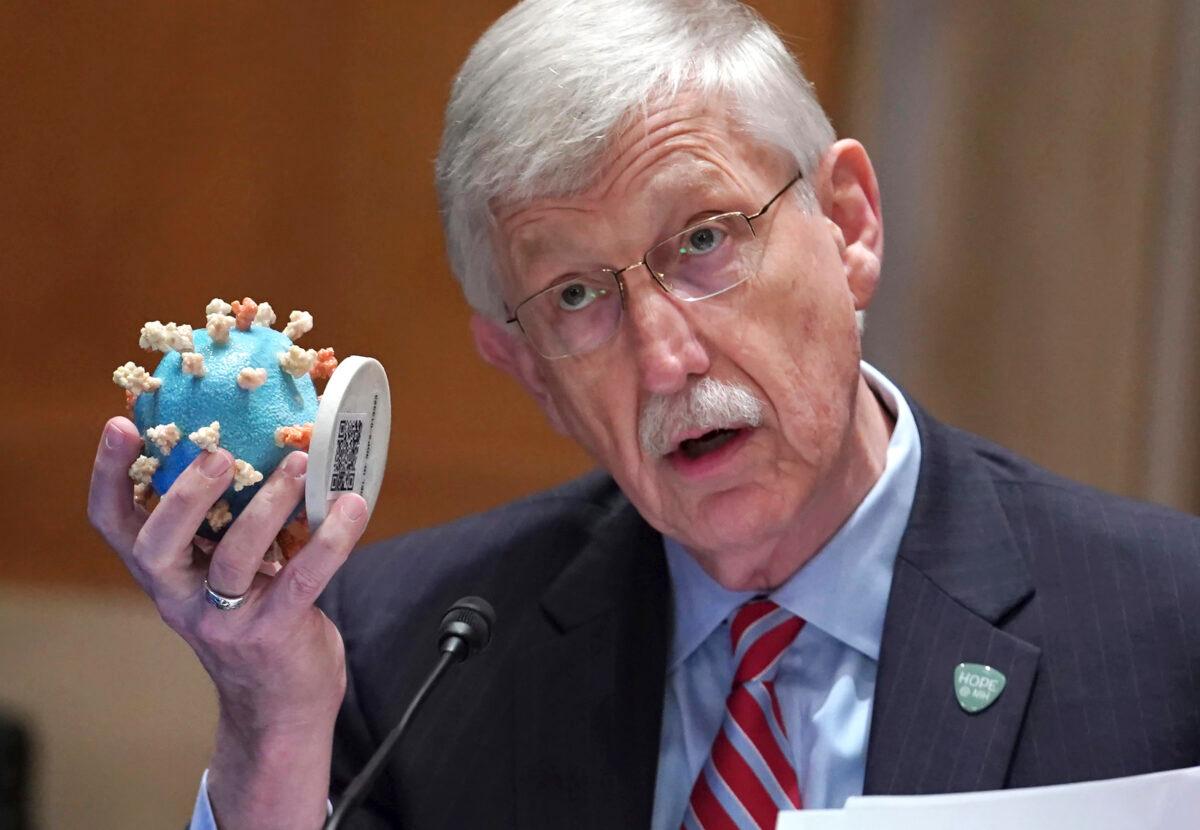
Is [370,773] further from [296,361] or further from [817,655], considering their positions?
[817,655]

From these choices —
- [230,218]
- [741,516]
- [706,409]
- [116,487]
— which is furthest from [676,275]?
[230,218]

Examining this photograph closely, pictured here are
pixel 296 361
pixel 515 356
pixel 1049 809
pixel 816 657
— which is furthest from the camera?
pixel 515 356

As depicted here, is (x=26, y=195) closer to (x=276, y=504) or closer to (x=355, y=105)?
(x=355, y=105)

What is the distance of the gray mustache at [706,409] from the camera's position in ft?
5.44

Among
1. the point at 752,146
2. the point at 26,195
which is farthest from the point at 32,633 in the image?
the point at 752,146

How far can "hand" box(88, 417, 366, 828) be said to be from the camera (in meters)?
1.36

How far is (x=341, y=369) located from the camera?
4.58 feet

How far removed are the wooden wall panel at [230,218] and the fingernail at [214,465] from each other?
170 cm

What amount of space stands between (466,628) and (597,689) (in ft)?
1.43

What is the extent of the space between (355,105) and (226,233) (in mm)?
377

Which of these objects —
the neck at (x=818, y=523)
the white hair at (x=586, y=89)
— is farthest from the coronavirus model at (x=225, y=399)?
the neck at (x=818, y=523)

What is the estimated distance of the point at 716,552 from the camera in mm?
1787

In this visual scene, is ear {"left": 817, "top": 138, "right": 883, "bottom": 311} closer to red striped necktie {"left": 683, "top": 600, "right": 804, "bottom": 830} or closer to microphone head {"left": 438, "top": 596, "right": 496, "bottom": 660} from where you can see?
red striped necktie {"left": 683, "top": 600, "right": 804, "bottom": 830}

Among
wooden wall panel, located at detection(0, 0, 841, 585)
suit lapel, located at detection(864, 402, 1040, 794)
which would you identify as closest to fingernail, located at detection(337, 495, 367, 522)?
suit lapel, located at detection(864, 402, 1040, 794)
